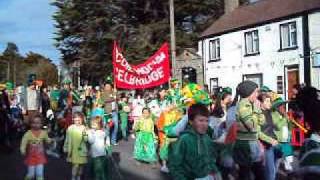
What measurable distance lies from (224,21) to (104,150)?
3217cm

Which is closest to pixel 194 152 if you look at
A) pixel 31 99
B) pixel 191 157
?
pixel 191 157

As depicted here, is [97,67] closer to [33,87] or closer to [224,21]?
[224,21]

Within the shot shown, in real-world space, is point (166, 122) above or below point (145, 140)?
above

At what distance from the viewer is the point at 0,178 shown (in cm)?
1309

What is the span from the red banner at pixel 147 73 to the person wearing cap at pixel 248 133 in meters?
8.95

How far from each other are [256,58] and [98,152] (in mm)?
26964

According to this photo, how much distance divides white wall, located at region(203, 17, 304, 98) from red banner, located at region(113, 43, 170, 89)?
15.8 meters

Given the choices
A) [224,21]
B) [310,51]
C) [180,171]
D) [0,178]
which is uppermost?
[224,21]

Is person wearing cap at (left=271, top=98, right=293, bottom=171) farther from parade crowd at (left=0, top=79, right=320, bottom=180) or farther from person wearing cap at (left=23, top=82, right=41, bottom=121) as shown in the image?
person wearing cap at (left=23, top=82, right=41, bottom=121)

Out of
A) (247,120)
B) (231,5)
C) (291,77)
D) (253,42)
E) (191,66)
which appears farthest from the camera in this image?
(191,66)

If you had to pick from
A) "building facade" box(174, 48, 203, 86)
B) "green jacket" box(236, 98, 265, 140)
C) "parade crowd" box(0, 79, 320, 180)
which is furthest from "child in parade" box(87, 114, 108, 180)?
"building facade" box(174, 48, 203, 86)

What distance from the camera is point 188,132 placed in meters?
5.96

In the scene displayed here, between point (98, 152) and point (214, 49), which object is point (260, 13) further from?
point (98, 152)

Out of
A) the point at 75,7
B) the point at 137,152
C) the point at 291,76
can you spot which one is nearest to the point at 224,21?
the point at 291,76
